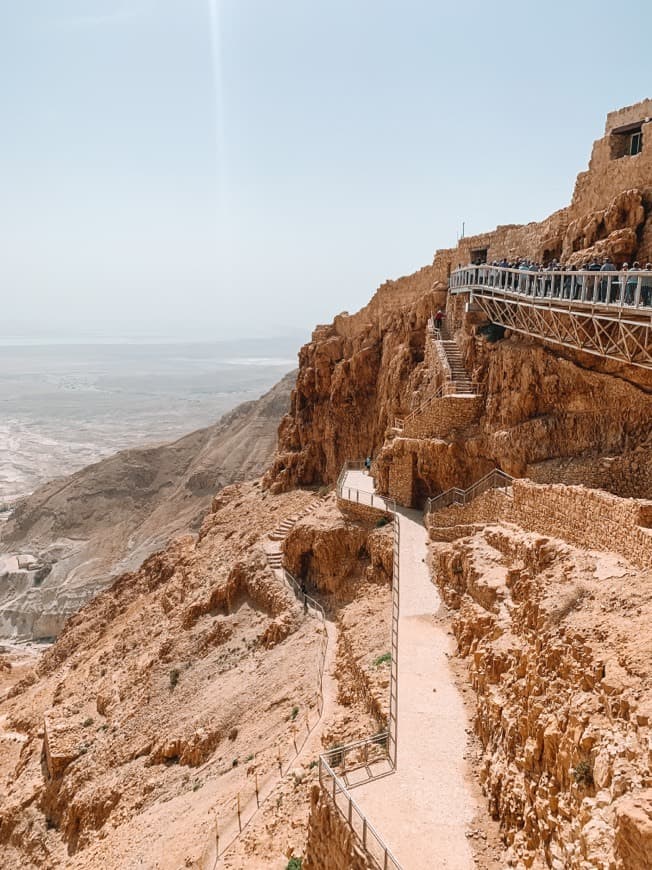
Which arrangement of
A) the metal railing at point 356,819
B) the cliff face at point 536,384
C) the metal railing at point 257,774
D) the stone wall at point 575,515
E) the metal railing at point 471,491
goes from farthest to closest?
the metal railing at point 471,491 < the cliff face at point 536,384 < the metal railing at point 257,774 < the stone wall at point 575,515 < the metal railing at point 356,819

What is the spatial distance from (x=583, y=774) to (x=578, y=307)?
10535 millimetres

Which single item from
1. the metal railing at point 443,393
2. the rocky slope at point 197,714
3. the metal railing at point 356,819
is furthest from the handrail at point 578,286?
the metal railing at point 356,819

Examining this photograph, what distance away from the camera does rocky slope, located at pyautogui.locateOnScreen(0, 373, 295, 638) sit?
43.5 metres

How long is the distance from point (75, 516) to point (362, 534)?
147 ft

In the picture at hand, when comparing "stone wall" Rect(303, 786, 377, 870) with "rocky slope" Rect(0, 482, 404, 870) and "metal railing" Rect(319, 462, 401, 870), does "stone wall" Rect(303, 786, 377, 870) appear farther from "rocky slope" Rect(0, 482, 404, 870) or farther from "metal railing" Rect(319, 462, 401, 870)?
"rocky slope" Rect(0, 482, 404, 870)

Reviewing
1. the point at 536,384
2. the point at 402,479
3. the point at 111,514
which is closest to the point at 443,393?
the point at 402,479

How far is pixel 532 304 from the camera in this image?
16.0m

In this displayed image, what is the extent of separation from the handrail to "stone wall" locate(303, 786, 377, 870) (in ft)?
32.9

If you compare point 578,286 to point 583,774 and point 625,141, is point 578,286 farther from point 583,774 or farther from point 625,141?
point 583,774

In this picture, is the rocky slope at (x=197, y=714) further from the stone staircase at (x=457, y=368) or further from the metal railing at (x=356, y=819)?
the stone staircase at (x=457, y=368)

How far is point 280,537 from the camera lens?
22703 millimetres

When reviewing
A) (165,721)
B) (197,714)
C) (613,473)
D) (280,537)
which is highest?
(613,473)

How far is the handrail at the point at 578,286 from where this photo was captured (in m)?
12.3

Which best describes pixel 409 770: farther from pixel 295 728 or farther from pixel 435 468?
pixel 435 468
